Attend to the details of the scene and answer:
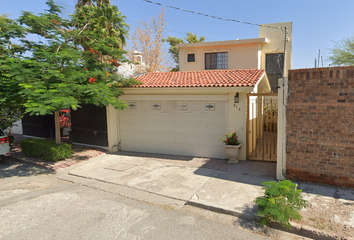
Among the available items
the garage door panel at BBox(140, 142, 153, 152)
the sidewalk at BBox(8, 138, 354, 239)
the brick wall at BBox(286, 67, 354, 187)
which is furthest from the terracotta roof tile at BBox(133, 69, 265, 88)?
the sidewalk at BBox(8, 138, 354, 239)

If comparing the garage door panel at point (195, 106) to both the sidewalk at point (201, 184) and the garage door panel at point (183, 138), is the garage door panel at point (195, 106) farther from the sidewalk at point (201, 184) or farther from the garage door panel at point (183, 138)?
the sidewalk at point (201, 184)

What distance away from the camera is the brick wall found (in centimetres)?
602

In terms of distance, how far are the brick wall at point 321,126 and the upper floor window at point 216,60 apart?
1262 centimetres

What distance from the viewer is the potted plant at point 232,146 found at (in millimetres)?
8672

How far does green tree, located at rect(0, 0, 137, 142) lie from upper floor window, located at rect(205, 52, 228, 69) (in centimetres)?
978

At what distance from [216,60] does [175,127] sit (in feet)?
34.7

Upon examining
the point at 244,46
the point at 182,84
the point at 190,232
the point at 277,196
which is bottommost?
the point at 190,232

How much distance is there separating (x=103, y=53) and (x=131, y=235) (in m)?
7.91

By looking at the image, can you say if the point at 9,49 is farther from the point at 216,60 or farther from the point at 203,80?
the point at 216,60

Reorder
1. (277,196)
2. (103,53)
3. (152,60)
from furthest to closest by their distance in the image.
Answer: (152,60), (103,53), (277,196)

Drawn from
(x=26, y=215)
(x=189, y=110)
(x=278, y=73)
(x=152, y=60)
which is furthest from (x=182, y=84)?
(x=152, y=60)

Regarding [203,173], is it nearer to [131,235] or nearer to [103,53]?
[131,235]

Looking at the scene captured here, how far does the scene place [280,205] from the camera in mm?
4672

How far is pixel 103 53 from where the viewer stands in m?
10.3
